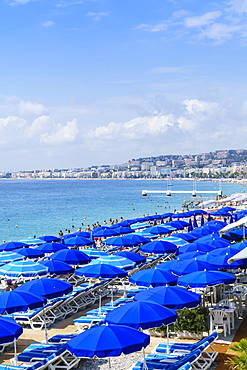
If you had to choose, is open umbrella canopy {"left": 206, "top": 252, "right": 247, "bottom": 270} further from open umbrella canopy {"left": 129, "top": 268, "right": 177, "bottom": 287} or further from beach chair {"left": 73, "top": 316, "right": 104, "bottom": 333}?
beach chair {"left": 73, "top": 316, "right": 104, "bottom": 333}

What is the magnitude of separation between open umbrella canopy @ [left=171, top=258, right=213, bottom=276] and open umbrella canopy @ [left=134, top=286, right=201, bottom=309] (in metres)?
2.28

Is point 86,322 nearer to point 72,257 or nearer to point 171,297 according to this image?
point 171,297

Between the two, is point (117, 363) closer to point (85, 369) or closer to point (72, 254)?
point (85, 369)

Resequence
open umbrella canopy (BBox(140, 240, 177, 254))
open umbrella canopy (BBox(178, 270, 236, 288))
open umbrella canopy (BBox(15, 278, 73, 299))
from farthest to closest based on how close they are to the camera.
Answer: open umbrella canopy (BBox(140, 240, 177, 254)), open umbrella canopy (BBox(178, 270, 236, 288)), open umbrella canopy (BBox(15, 278, 73, 299))

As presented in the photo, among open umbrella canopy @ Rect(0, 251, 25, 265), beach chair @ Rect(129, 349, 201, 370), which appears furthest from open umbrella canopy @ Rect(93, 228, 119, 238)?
beach chair @ Rect(129, 349, 201, 370)

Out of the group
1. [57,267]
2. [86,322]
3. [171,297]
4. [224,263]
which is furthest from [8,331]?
[224,263]

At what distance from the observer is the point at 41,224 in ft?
176

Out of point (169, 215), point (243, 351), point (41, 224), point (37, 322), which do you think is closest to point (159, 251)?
point (37, 322)

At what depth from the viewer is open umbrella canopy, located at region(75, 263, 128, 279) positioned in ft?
37.8

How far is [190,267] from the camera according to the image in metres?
11.4

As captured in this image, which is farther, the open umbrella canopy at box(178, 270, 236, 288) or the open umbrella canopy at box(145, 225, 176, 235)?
the open umbrella canopy at box(145, 225, 176, 235)

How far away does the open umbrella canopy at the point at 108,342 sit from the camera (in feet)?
20.7

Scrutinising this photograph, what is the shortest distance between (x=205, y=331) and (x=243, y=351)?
3.11 meters

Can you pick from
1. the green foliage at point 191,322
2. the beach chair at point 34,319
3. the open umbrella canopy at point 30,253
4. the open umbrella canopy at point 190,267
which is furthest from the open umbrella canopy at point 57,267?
the green foliage at point 191,322
